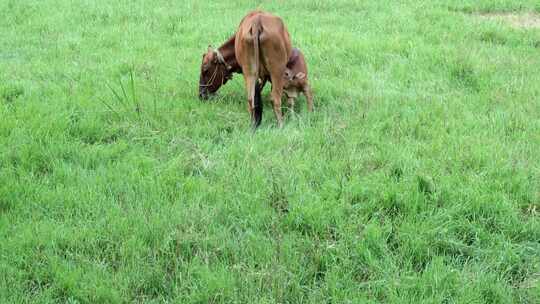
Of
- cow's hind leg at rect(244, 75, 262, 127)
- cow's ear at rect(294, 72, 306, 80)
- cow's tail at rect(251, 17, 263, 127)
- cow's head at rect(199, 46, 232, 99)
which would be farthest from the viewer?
cow's head at rect(199, 46, 232, 99)

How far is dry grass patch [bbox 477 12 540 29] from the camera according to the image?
32.1 feet

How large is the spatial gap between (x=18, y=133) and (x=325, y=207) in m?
2.95

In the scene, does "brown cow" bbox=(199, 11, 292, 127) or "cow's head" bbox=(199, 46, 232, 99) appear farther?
"cow's head" bbox=(199, 46, 232, 99)

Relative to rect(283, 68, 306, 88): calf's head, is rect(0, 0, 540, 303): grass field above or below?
below

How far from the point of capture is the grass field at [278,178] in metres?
3.92

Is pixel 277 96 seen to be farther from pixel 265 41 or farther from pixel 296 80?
pixel 265 41

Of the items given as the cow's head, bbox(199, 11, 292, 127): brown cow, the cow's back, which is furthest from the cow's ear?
the cow's head

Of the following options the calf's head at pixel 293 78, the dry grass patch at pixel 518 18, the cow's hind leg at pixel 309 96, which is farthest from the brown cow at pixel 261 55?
the dry grass patch at pixel 518 18

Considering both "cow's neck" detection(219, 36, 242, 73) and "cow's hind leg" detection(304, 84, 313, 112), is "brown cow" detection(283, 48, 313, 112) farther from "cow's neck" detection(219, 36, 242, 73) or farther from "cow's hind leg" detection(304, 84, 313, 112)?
"cow's neck" detection(219, 36, 242, 73)

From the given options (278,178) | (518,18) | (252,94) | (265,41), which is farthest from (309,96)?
(518,18)

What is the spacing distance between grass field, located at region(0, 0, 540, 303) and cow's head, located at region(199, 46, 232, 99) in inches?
5.7

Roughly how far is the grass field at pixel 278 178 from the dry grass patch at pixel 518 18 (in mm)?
943

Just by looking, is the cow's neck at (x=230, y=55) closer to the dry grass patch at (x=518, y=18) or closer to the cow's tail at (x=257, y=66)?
the cow's tail at (x=257, y=66)

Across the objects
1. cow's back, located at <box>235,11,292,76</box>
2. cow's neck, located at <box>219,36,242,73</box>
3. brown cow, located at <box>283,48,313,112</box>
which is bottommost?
brown cow, located at <box>283,48,313,112</box>
